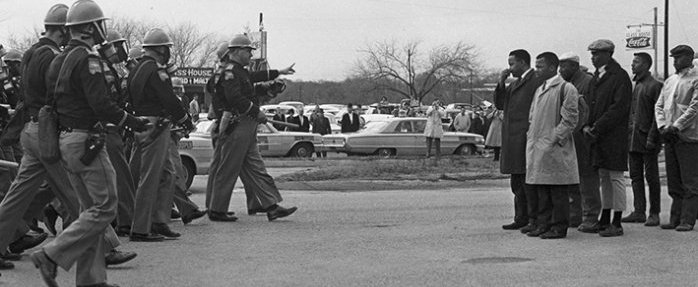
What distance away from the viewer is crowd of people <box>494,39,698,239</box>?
1088 centimetres

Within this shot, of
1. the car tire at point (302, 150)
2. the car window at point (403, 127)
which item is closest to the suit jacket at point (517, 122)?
the car tire at point (302, 150)

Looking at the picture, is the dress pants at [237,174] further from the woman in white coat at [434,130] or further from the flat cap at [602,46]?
the woman in white coat at [434,130]

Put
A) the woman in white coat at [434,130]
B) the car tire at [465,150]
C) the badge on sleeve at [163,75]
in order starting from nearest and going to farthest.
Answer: the badge on sleeve at [163,75] → the woman in white coat at [434,130] → the car tire at [465,150]

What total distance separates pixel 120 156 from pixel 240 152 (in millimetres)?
1970

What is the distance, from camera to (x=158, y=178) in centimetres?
1112

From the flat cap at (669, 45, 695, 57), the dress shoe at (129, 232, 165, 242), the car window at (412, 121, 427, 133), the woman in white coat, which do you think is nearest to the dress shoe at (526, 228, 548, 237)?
the flat cap at (669, 45, 695, 57)

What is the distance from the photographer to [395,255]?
983cm

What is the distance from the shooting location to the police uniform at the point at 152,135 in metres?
11.0

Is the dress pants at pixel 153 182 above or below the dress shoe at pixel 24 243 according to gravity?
above

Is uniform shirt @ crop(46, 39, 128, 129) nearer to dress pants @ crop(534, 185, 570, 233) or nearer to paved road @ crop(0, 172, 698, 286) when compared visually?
paved road @ crop(0, 172, 698, 286)

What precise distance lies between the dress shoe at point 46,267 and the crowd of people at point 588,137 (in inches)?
198

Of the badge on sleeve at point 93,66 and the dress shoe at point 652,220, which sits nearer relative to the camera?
the badge on sleeve at point 93,66

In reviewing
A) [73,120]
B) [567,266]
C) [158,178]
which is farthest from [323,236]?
[73,120]

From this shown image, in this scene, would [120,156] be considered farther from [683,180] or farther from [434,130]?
[434,130]
